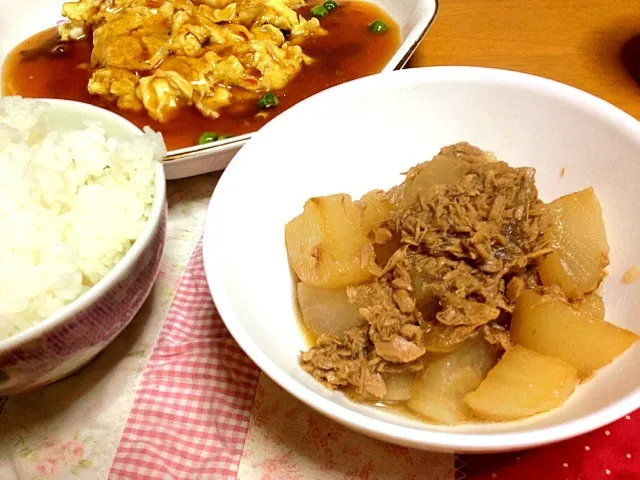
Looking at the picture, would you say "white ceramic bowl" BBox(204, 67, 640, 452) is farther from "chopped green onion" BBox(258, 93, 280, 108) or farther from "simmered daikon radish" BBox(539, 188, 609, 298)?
"chopped green onion" BBox(258, 93, 280, 108)

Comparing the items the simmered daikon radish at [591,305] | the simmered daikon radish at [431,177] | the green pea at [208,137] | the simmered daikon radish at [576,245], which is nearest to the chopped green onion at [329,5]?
the green pea at [208,137]

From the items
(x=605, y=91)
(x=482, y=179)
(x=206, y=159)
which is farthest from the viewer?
(x=605, y=91)

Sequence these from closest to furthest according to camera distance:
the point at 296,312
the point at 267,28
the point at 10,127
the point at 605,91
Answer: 1. the point at 296,312
2. the point at 10,127
3. the point at 605,91
4. the point at 267,28

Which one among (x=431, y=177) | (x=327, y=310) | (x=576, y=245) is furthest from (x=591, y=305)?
(x=327, y=310)

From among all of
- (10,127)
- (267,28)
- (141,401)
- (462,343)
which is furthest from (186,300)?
(267,28)

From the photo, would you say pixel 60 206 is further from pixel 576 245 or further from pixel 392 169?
pixel 576 245

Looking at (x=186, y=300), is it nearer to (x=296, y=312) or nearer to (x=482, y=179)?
(x=296, y=312)
